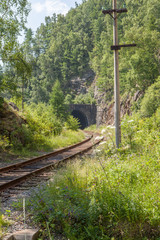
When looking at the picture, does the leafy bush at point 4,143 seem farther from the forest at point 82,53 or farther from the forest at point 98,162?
the forest at point 82,53

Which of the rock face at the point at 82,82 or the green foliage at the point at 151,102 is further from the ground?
the rock face at the point at 82,82

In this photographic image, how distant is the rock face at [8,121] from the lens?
1202 centimetres

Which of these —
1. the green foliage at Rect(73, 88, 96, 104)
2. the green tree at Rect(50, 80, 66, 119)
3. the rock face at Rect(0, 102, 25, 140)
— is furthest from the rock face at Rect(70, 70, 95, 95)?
the rock face at Rect(0, 102, 25, 140)

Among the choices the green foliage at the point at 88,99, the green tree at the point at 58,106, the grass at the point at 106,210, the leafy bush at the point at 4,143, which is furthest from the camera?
the green foliage at the point at 88,99

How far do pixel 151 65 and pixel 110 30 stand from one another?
29826 mm

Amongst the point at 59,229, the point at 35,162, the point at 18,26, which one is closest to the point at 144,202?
the point at 59,229

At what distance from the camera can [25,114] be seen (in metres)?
14.6

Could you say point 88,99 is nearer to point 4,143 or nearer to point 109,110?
point 109,110

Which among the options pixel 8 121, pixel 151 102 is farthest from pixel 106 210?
pixel 151 102

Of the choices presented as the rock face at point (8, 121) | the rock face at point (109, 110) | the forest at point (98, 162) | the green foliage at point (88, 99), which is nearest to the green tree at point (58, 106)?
the forest at point (98, 162)

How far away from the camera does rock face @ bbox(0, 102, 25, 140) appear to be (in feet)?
39.4

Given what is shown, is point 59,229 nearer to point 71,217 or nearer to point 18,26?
point 71,217

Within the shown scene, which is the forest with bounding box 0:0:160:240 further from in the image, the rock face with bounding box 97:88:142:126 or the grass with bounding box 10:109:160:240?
the rock face with bounding box 97:88:142:126

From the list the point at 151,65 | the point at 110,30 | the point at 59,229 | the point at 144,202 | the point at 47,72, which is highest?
the point at 110,30
